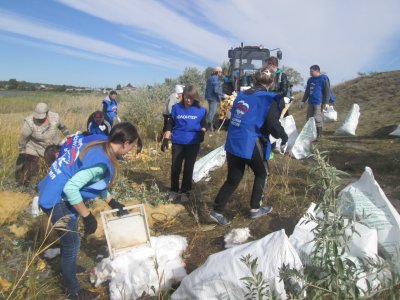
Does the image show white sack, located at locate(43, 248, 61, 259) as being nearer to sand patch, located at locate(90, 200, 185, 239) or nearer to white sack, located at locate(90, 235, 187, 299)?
sand patch, located at locate(90, 200, 185, 239)

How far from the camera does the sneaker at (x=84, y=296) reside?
2.63 m

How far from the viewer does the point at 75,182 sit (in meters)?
2.35

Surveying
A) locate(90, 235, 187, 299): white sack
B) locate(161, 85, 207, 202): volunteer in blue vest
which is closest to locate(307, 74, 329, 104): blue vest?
locate(161, 85, 207, 202): volunteer in blue vest

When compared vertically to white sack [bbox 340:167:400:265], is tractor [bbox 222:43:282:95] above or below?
above

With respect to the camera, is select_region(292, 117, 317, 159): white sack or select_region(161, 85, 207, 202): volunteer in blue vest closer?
select_region(161, 85, 207, 202): volunteer in blue vest

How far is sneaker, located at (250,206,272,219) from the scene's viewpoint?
12.6ft

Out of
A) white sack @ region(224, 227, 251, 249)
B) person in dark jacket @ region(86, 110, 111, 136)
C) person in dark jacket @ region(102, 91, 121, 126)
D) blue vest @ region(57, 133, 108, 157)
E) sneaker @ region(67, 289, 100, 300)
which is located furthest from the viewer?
person in dark jacket @ region(102, 91, 121, 126)

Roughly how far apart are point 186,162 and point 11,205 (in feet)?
6.79

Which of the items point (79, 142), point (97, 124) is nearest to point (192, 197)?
point (79, 142)

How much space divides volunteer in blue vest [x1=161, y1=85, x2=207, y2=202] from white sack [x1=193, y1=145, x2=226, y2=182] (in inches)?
16.7

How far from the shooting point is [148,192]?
4734 millimetres

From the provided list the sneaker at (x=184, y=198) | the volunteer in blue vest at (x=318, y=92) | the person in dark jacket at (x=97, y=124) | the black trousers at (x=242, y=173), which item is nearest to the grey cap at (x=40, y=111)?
the person in dark jacket at (x=97, y=124)

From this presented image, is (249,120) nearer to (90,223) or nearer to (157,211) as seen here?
(157,211)

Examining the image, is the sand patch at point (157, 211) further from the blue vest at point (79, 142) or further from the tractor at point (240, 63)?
the tractor at point (240, 63)
